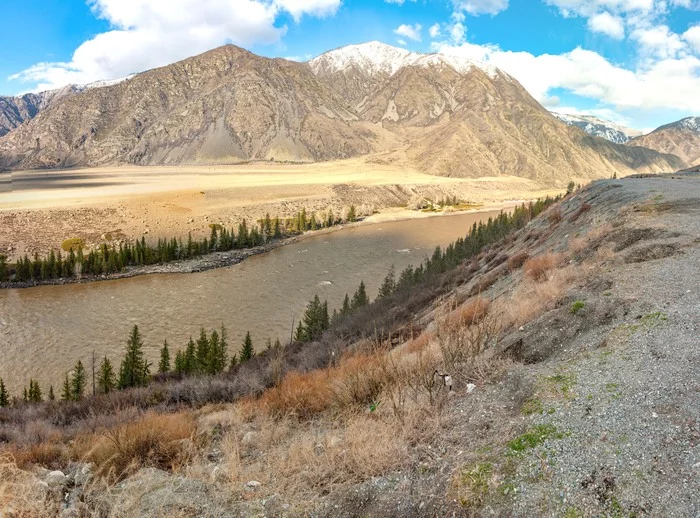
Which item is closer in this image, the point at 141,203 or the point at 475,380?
the point at 475,380

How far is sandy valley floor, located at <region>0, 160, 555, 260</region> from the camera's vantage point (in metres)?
74.9

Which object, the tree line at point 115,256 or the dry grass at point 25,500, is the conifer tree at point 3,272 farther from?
the dry grass at point 25,500

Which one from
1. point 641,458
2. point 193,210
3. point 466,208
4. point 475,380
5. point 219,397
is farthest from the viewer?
point 466,208

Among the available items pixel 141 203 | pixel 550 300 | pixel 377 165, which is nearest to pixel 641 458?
pixel 550 300

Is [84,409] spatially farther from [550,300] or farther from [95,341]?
[95,341]

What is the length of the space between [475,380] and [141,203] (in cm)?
10028

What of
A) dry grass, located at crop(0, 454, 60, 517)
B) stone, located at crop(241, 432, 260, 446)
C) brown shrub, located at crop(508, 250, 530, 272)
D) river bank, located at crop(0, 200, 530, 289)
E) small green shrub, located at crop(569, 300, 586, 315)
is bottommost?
river bank, located at crop(0, 200, 530, 289)

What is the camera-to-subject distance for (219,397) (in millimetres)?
14727

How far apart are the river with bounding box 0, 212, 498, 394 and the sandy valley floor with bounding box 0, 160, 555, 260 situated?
2531 centimetres

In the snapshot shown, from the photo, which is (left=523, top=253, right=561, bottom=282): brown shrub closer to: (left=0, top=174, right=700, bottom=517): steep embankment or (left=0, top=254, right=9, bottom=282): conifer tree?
(left=0, top=174, right=700, bottom=517): steep embankment

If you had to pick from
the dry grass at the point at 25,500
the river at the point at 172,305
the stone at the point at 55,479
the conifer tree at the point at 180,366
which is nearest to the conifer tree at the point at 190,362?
the conifer tree at the point at 180,366

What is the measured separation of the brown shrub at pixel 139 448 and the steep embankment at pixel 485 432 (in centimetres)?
4

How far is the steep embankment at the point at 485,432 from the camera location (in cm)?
458

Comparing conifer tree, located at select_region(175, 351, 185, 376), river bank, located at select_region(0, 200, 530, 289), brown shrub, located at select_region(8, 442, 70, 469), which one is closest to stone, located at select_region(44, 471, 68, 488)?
brown shrub, located at select_region(8, 442, 70, 469)
